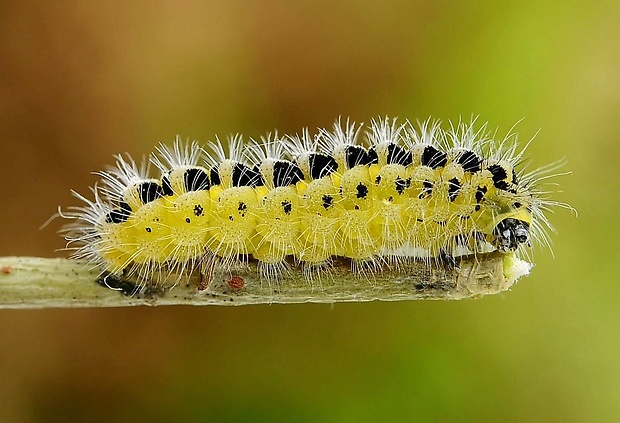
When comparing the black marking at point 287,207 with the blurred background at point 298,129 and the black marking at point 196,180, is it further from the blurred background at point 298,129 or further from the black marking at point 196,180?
the blurred background at point 298,129

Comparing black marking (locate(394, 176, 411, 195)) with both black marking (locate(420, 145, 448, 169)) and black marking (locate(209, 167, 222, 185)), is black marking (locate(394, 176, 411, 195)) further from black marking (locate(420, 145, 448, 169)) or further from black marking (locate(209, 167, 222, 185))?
black marking (locate(209, 167, 222, 185))

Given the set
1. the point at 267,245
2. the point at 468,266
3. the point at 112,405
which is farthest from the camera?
the point at 112,405

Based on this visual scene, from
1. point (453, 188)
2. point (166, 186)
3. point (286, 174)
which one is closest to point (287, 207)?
point (286, 174)

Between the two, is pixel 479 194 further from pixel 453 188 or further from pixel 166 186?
pixel 166 186

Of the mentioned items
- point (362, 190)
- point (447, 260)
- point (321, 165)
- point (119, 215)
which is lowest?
point (447, 260)

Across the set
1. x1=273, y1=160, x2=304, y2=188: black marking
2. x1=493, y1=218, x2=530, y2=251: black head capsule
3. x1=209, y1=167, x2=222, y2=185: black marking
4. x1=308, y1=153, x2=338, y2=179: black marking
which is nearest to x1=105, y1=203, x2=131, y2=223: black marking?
x1=209, y1=167, x2=222, y2=185: black marking
